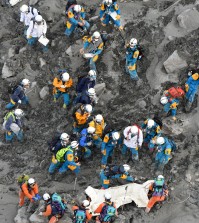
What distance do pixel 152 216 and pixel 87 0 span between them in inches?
464

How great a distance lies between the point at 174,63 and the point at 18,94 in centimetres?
658

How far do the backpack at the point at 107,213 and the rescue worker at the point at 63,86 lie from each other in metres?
5.51

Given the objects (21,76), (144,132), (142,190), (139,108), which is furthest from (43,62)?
(142,190)

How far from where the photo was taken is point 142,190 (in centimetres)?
1549

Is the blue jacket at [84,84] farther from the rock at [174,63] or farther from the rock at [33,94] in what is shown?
the rock at [174,63]

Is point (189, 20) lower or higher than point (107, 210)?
higher

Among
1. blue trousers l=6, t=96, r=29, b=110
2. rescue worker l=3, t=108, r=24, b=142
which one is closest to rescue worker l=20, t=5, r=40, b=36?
blue trousers l=6, t=96, r=29, b=110

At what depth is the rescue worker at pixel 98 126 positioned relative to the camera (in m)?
16.0

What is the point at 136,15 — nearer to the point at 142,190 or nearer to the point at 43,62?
the point at 43,62

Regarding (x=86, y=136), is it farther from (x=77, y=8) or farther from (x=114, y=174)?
(x=77, y=8)

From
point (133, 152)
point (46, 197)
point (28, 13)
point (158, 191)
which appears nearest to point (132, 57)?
point (133, 152)

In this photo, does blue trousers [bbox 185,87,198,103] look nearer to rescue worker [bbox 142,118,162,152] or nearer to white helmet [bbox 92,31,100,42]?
rescue worker [bbox 142,118,162,152]

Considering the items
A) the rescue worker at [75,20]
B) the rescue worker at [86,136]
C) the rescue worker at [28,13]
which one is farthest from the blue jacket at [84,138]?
the rescue worker at [28,13]

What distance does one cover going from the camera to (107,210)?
1386 centimetres
